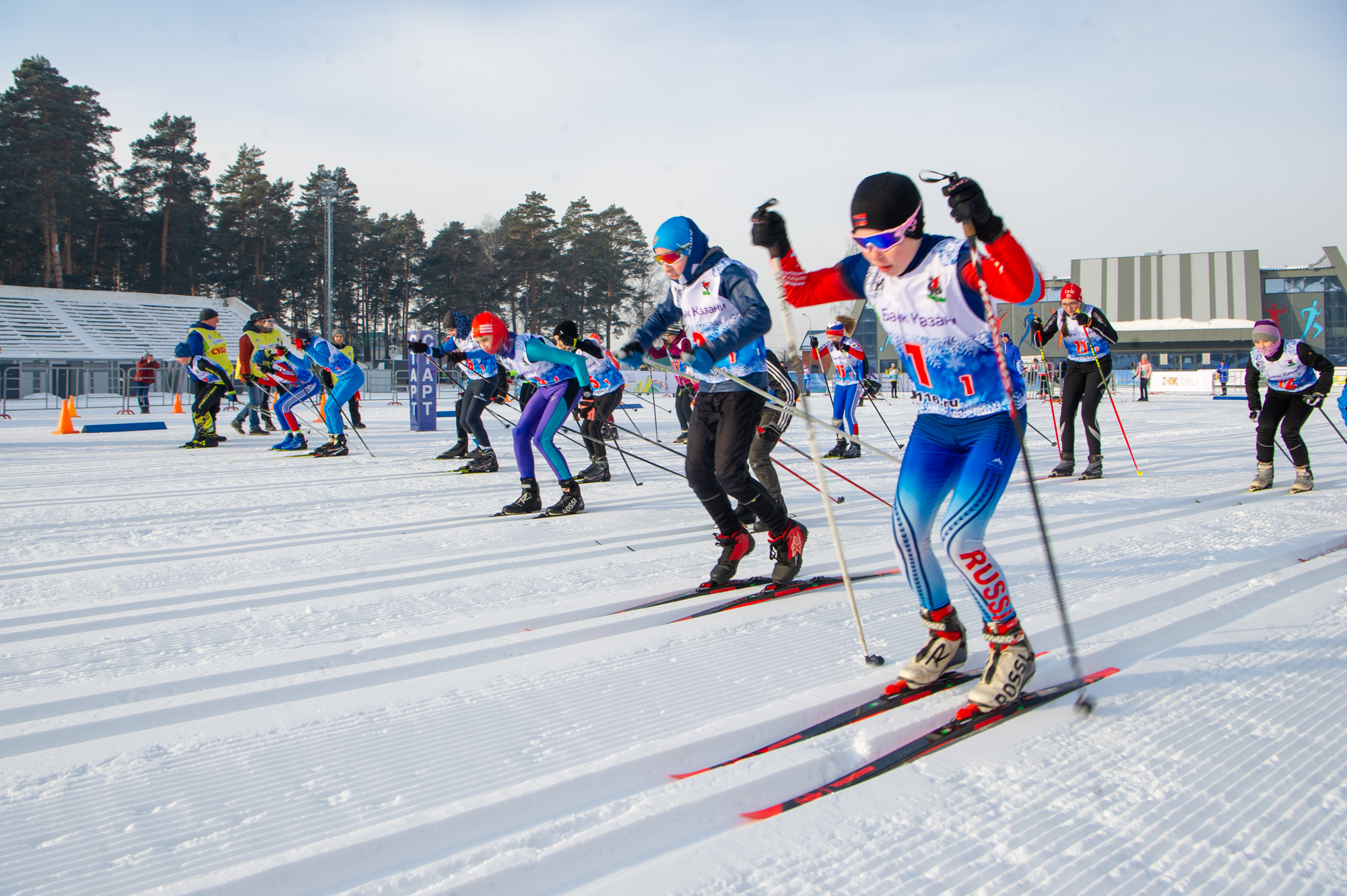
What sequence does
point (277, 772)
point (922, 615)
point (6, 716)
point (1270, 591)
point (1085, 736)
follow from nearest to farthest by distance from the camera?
point (277, 772) < point (1085, 736) < point (6, 716) < point (922, 615) < point (1270, 591)

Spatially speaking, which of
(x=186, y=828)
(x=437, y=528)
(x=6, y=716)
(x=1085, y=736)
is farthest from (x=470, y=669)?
(x=437, y=528)

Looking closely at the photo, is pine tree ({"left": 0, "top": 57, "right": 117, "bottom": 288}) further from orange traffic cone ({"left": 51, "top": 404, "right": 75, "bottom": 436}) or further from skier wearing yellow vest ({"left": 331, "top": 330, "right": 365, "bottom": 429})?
skier wearing yellow vest ({"left": 331, "top": 330, "right": 365, "bottom": 429})

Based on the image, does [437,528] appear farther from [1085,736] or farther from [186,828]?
[1085,736]

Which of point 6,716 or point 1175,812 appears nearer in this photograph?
point 1175,812

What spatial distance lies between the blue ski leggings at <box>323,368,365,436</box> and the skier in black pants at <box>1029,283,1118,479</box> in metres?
8.41

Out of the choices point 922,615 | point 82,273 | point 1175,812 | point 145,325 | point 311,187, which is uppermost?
point 311,187

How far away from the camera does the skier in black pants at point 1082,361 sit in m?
8.35

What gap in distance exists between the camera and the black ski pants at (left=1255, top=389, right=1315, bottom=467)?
716 cm

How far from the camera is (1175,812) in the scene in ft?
6.50

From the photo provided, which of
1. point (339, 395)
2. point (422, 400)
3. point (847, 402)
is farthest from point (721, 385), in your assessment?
point (422, 400)

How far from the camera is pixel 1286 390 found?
7203mm

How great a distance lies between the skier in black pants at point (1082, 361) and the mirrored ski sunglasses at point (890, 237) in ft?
20.8

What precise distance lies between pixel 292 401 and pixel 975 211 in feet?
37.7

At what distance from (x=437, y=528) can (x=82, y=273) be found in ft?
173
